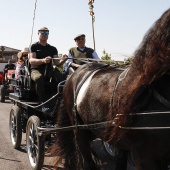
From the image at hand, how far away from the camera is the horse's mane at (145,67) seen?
2791 mm

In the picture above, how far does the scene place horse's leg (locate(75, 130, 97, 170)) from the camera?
4.44 metres

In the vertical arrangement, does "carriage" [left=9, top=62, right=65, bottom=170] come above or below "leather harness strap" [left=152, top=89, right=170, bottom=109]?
below

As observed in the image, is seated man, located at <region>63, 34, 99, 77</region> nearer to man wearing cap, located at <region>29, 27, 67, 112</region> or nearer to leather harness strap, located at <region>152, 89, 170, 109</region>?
man wearing cap, located at <region>29, 27, 67, 112</region>

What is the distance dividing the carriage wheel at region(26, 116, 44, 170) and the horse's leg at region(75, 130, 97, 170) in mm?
724

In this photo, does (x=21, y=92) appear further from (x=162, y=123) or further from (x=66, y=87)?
(x=162, y=123)

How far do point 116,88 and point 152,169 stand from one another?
80 cm

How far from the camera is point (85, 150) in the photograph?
450 cm

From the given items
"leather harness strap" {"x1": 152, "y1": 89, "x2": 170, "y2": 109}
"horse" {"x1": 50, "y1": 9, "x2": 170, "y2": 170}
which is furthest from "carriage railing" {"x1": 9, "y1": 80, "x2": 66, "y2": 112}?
"leather harness strap" {"x1": 152, "y1": 89, "x2": 170, "y2": 109}

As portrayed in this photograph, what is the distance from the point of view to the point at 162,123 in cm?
281

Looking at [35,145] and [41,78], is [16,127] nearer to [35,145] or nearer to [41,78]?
[35,145]

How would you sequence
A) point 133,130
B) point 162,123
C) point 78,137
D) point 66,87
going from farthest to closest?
point 66,87, point 78,137, point 133,130, point 162,123

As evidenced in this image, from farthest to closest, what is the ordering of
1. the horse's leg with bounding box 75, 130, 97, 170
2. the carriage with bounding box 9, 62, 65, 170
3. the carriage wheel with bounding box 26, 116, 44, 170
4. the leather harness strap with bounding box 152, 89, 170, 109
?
the carriage with bounding box 9, 62, 65, 170
the carriage wheel with bounding box 26, 116, 44, 170
the horse's leg with bounding box 75, 130, 97, 170
the leather harness strap with bounding box 152, 89, 170, 109

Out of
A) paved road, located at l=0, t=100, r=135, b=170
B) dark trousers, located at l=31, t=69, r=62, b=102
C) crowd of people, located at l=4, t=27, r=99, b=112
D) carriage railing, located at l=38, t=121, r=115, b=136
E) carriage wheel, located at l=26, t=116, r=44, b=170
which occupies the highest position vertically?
crowd of people, located at l=4, t=27, r=99, b=112

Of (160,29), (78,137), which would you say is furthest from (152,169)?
(78,137)
